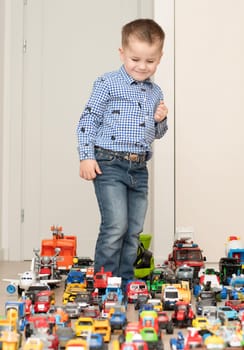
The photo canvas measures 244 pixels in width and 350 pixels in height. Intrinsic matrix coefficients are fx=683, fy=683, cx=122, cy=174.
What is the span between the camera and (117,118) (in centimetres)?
241

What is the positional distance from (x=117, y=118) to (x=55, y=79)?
140cm

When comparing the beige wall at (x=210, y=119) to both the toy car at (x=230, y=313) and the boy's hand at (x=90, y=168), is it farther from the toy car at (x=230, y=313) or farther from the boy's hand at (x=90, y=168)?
the toy car at (x=230, y=313)

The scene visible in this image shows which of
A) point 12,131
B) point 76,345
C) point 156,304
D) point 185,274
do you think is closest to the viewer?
point 76,345

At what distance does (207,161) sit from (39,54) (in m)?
1.10

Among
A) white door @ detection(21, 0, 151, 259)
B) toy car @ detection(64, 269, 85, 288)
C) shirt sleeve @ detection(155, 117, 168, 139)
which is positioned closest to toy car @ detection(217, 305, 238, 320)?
toy car @ detection(64, 269, 85, 288)

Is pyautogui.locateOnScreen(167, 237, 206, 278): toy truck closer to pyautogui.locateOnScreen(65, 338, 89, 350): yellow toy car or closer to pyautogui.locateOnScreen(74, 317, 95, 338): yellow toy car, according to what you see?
pyautogui.locateOnScreen(74, 317, 95, 338): yellow toy car

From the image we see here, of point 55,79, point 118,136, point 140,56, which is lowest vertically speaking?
point 118,136

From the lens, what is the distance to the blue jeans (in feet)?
7.89

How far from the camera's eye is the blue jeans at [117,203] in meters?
2.40

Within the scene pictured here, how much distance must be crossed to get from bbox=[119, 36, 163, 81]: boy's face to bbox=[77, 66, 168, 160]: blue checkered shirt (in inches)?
2.2

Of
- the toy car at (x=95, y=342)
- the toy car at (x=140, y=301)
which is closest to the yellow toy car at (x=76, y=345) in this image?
the toy car at (x=95, y=342)

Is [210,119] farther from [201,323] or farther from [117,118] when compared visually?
[201,323]

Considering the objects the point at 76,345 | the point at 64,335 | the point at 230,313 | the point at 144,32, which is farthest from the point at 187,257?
the point at 76,345

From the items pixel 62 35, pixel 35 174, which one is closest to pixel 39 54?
pixel 62 35
